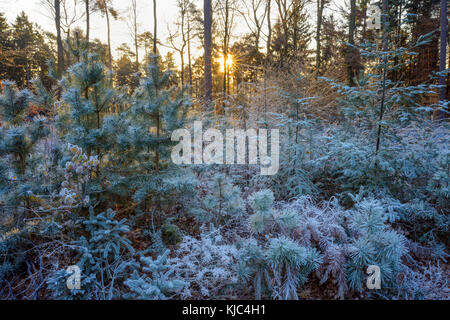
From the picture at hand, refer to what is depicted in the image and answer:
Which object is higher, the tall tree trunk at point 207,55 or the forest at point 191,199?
the tall tree trunk at point 207,55

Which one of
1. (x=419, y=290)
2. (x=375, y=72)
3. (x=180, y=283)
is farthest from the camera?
(x=375, y=72)

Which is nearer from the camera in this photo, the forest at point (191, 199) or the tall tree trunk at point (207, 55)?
the forest at point (191, 199)

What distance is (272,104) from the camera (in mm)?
4828

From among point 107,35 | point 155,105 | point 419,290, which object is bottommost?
point 419,290

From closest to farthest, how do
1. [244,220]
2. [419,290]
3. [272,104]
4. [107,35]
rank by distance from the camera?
[419,290], [244,220], [272,104], [107,35]

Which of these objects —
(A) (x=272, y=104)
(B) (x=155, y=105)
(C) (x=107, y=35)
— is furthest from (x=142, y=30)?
(B) (x=155, y=105)

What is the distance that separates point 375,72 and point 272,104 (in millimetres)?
1908

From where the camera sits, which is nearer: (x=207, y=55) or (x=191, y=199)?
(x=191, y=199)

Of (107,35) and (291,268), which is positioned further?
(107,35)

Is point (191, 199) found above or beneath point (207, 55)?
beneath

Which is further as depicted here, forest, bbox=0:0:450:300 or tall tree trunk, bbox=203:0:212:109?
tall tree trunk, bbox=203:0:212:109

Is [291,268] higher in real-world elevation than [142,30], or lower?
lower

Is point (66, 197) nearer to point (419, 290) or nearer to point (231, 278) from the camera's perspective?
point (231, 278)

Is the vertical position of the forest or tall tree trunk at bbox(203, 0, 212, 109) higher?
tall tree trunk at bbox(203, 0, 212, 109)
